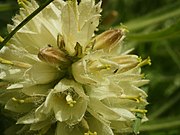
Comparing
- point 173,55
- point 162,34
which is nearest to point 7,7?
point 162,34

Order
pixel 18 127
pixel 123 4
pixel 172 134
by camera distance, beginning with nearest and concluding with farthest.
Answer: pixel 18 127 → pixel 172 134 → pixel 123 4

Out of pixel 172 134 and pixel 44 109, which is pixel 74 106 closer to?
pixel 44 109

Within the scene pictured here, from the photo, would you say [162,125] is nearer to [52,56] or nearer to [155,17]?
[155,17]

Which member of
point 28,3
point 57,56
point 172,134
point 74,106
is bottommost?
point 172,134

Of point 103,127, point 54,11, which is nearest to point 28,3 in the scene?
point 54,11

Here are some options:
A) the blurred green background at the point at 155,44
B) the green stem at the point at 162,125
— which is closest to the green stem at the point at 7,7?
the blurred green background at the point at 155,44

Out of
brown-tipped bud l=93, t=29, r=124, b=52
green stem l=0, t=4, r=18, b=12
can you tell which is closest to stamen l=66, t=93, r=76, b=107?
brown-tipped bud l=93, t=29, r=124, b=52

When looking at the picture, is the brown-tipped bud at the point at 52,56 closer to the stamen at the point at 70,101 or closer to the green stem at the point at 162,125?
the stamen at the point at 70,101

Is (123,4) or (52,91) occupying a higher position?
(123,4)
